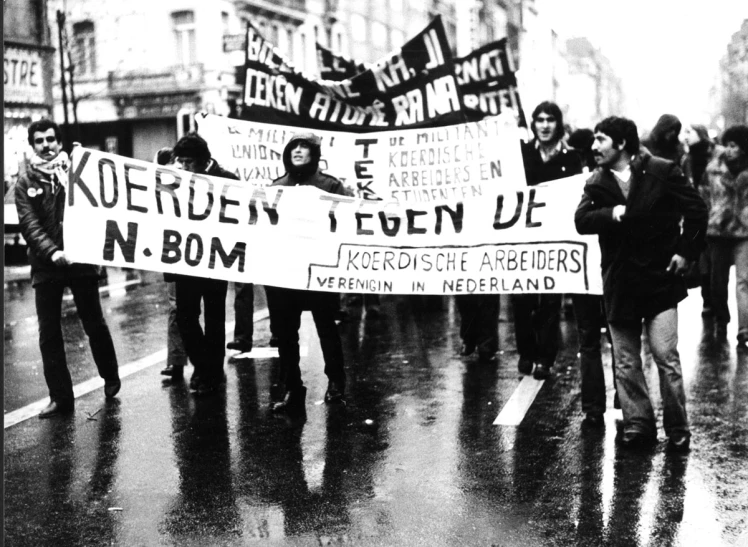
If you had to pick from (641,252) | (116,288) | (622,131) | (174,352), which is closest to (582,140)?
(622,131)

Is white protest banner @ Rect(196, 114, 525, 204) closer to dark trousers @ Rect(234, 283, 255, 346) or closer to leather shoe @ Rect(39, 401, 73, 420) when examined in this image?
dark trousers @ Rect(234, 283, 255, 346)

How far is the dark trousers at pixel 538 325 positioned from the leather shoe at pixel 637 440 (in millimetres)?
2066

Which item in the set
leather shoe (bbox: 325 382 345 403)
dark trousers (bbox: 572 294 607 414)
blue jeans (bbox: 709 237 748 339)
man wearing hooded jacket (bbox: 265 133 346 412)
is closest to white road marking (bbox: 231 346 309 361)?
man wearing hooded jacket (bbox: 265 133 346 412)

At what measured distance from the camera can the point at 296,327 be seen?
695 cm

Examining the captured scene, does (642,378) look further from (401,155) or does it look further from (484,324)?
(401,155)

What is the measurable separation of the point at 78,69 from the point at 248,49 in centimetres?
3425

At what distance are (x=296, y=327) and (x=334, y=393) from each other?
1.76 feet

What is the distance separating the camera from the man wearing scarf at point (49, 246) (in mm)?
6852

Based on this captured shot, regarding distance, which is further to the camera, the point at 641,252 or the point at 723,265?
the point at 723,265

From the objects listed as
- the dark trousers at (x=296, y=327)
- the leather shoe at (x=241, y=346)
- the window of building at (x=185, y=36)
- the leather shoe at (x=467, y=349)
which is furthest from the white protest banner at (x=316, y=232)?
the window of building at (x=185, y=36)

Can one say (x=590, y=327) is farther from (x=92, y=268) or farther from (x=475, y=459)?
(x=92, y=268)

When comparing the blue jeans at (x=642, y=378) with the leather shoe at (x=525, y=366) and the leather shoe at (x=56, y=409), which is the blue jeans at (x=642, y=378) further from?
the leather shoe at (x=56, y=409)

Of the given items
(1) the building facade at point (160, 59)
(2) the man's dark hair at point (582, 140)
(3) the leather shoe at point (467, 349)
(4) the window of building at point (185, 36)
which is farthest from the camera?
(4) the window of building at point (185, 36)

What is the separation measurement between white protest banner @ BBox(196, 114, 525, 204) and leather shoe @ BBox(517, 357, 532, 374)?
1.63 metres
